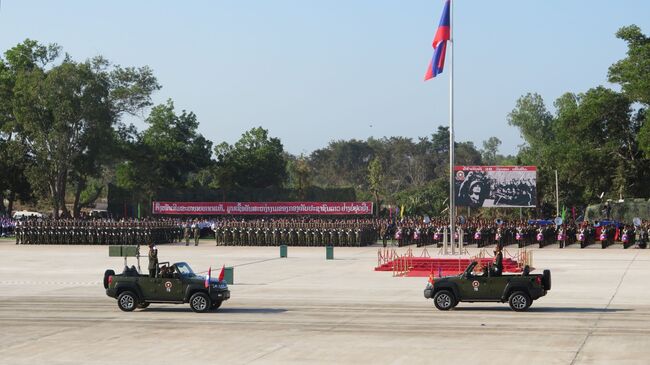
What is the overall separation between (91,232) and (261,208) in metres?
13.0

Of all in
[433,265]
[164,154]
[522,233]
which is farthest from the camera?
[164,154]

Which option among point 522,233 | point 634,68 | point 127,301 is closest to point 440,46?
point 522,233

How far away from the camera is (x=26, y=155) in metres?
77.6

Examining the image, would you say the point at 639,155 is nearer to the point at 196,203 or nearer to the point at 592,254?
the point at 592,254

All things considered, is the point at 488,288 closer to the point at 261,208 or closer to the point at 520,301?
the point at 520,301

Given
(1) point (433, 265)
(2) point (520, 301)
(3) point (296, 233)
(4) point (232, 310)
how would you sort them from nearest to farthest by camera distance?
(2) point (520, 301) → (4) point (232, 310) → (1) point (433, 265) → (3) point (296, 233)

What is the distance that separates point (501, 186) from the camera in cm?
5684

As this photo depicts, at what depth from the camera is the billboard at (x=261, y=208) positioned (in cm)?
6838

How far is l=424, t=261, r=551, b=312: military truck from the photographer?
23844 millimetres

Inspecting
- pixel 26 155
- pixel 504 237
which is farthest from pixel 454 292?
pixel 26 155

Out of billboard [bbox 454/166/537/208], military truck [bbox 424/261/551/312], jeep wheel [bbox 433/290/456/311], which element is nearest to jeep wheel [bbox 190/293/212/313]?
military truck [bbox 424/261/551/312]

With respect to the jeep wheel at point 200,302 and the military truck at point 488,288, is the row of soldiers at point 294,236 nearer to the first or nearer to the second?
the military truck at point 488,288

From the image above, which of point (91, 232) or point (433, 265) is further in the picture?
point (91, 232)

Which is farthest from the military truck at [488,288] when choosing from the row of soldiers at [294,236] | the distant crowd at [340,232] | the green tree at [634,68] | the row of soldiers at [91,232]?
the green tree at [634,68]
